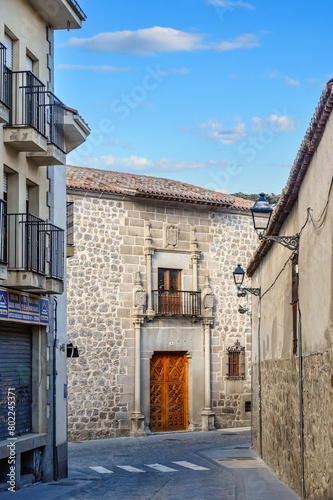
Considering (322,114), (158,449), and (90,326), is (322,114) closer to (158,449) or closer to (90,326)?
(158,449)

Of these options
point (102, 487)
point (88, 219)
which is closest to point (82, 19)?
point (102, 487)

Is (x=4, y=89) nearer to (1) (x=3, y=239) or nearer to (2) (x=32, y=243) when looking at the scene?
(1) (x=3, y=239)

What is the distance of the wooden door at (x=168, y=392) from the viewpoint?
2633 cm

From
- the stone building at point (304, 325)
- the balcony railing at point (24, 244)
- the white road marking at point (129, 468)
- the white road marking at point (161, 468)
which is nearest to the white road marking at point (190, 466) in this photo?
the white road marking at point (161, 468)

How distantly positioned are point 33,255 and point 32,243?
0.76ft

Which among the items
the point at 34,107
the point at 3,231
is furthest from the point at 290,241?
the point at 34,107

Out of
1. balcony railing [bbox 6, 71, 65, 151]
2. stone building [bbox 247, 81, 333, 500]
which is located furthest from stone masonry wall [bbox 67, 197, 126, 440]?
balcony railing [bbox 6, 71, 65, 151]

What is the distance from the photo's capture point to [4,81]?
12133 millimetres

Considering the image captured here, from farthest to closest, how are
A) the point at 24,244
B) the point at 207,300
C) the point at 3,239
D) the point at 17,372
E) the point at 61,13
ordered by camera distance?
the point at 207,300
the point at 61,13
the point at 17,372
the point at 24,244
the point at 3,239

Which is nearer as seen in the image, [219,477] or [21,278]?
[21,278]

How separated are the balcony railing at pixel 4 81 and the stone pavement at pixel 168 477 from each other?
620 cm

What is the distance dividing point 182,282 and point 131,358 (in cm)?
338

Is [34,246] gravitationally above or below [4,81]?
below

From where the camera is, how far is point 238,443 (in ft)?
73.8
